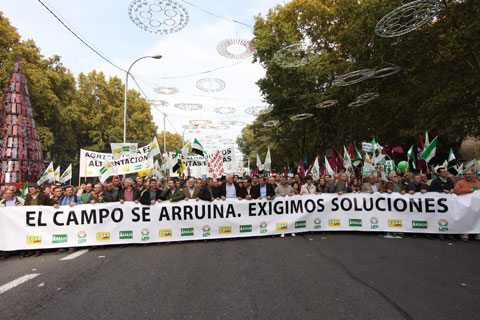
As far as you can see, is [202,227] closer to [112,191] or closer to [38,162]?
[112,191]

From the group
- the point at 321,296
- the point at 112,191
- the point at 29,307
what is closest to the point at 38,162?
the point at 112,191

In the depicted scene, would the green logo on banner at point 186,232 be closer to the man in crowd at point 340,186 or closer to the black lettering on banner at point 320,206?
the black lettering on banner at point 320,206

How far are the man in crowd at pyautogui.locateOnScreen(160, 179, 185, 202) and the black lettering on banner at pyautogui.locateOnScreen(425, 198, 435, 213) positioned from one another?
631 centimetres

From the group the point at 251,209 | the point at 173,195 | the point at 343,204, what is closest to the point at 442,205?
the point at 343,204

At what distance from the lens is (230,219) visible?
296 inches

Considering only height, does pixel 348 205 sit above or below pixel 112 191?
below

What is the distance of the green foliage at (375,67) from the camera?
47.4 feet

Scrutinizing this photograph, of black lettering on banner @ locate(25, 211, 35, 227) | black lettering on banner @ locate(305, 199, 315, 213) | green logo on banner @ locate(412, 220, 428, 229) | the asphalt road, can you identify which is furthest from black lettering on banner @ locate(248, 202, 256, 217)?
black lettering on banner @ locate(25, 211, 35, 227)

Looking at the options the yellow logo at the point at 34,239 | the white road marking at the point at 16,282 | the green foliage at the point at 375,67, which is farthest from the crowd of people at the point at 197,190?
the green foliage at the point at 375,67

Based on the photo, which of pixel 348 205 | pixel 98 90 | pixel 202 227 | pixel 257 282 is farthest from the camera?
pixel 98 90

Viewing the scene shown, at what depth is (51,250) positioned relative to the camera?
675cm

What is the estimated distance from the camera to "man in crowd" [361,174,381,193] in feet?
26.9

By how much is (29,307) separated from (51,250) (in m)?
3.67

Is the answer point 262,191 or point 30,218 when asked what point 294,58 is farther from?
point 30,218
